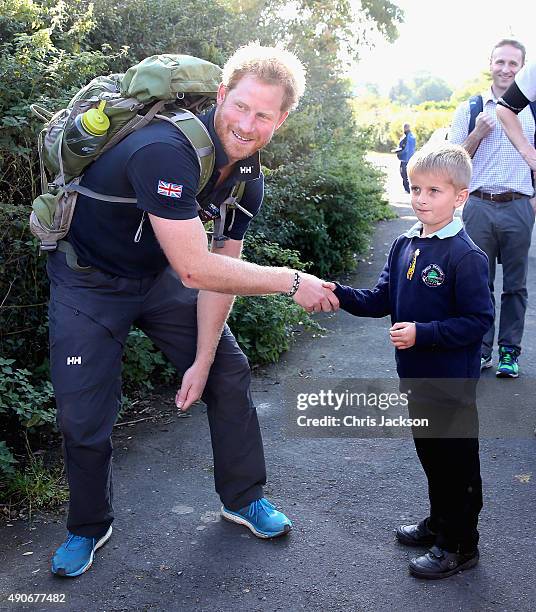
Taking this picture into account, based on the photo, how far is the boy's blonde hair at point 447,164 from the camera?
3.14m

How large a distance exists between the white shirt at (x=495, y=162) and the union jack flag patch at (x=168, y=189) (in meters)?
3.41

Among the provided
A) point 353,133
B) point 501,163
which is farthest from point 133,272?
point 353,133

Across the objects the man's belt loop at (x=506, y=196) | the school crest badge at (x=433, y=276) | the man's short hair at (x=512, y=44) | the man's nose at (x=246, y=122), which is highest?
the man's short hair at (x=512, y=44)

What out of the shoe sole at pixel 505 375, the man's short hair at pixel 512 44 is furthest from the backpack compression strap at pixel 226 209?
the man's short hair at pixel 512 44

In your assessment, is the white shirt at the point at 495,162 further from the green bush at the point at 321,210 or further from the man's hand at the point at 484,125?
the green bush at the point at 321,210

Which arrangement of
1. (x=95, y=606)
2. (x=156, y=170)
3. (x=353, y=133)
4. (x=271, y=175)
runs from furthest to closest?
(x=353, y=133)
(x=271, y=175)
(x=95, y=606)
(x=156, y=170)

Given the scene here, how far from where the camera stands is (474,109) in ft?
19.1

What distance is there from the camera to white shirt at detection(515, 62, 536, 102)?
4781 mm

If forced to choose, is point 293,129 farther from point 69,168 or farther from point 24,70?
point 69,168

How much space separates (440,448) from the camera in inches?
126

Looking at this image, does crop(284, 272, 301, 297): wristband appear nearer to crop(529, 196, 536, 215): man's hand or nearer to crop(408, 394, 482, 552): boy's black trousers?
crop(408, 394, 482, 552): boy's black trousers

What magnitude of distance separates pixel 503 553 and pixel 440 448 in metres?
0.69

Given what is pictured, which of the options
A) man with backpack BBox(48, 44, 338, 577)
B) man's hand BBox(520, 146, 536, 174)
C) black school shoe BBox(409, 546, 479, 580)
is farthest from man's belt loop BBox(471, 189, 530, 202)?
black school shoe BBox(409, 546, 479, 580)

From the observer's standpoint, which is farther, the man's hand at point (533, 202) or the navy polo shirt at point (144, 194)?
the man's hand at point (533, 202)
